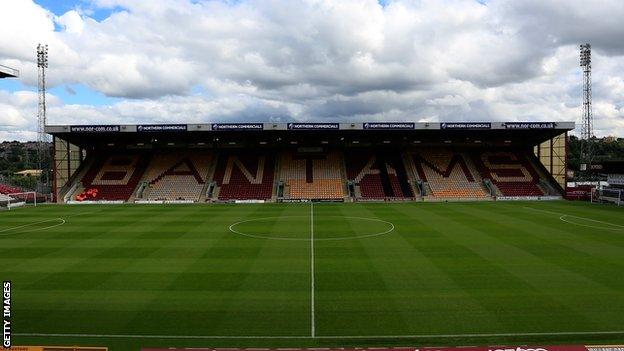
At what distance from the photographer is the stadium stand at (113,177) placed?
5466cm

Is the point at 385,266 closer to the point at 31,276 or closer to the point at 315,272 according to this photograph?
the point at 315,272

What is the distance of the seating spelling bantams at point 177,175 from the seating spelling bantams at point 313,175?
1034 centimetres

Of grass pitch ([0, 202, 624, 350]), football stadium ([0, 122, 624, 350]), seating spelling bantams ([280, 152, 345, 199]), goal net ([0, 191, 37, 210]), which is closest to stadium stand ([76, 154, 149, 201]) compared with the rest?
football stadium ([0, 122, 624, 350])

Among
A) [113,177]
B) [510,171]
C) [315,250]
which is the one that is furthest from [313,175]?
[315,250]

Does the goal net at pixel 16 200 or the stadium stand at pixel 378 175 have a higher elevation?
the stadium stand at pixel 378 175

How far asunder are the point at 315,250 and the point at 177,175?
128ft

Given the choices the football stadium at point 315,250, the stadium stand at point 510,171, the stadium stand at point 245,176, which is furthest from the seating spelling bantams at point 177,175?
the stadium stand at point 510,171

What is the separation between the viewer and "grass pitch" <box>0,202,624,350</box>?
12586mm

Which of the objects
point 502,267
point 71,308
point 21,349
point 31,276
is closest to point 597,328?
point 502,267

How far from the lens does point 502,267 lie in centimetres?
1923

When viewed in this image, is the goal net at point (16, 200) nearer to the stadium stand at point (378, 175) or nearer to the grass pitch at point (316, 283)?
the grass pitch at point (316, 283)

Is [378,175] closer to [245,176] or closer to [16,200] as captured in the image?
[245,176]

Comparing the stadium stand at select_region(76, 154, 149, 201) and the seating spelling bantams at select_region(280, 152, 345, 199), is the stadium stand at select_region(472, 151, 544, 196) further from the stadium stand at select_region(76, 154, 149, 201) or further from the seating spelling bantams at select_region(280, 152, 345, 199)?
the stadium stand at select_region(76, 154, 149, 201)

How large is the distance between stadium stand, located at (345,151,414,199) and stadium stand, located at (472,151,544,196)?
1023 centimetres
